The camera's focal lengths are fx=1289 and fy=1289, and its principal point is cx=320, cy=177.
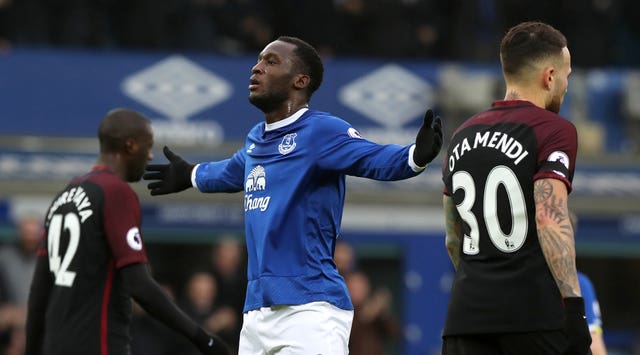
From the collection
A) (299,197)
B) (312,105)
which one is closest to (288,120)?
(299,197)

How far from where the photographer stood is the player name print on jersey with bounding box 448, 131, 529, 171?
5375 millimetres

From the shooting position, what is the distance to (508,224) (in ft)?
17.6

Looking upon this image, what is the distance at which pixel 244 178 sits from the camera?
6.43 m

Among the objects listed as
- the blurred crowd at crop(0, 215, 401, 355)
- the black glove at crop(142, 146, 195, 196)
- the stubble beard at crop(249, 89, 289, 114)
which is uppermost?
the stubble beard at crop(249, 89, 289, 114)

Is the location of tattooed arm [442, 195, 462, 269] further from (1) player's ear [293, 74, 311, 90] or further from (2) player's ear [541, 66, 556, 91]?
(1) player's ear [293, 74, 311, 90]

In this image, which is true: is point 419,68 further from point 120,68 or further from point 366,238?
point 120,68

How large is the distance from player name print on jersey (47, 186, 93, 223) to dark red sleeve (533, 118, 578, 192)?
2386mm

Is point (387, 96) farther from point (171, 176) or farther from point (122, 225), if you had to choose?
point (122, 225)

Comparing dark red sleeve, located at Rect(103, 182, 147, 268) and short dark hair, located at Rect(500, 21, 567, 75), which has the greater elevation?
short dark hair, located at Rect(500, 21, 567, 75)

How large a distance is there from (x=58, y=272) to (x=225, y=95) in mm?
8235

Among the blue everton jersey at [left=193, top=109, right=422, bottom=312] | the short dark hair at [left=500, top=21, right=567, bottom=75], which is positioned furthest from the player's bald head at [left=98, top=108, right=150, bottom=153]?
the short dark hair at [left=500, top=21, right=567, bottom=75]

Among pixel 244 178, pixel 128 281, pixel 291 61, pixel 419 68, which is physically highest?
pixel 419 68

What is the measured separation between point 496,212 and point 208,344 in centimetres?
178

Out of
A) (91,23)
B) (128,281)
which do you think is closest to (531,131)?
(128,281)
